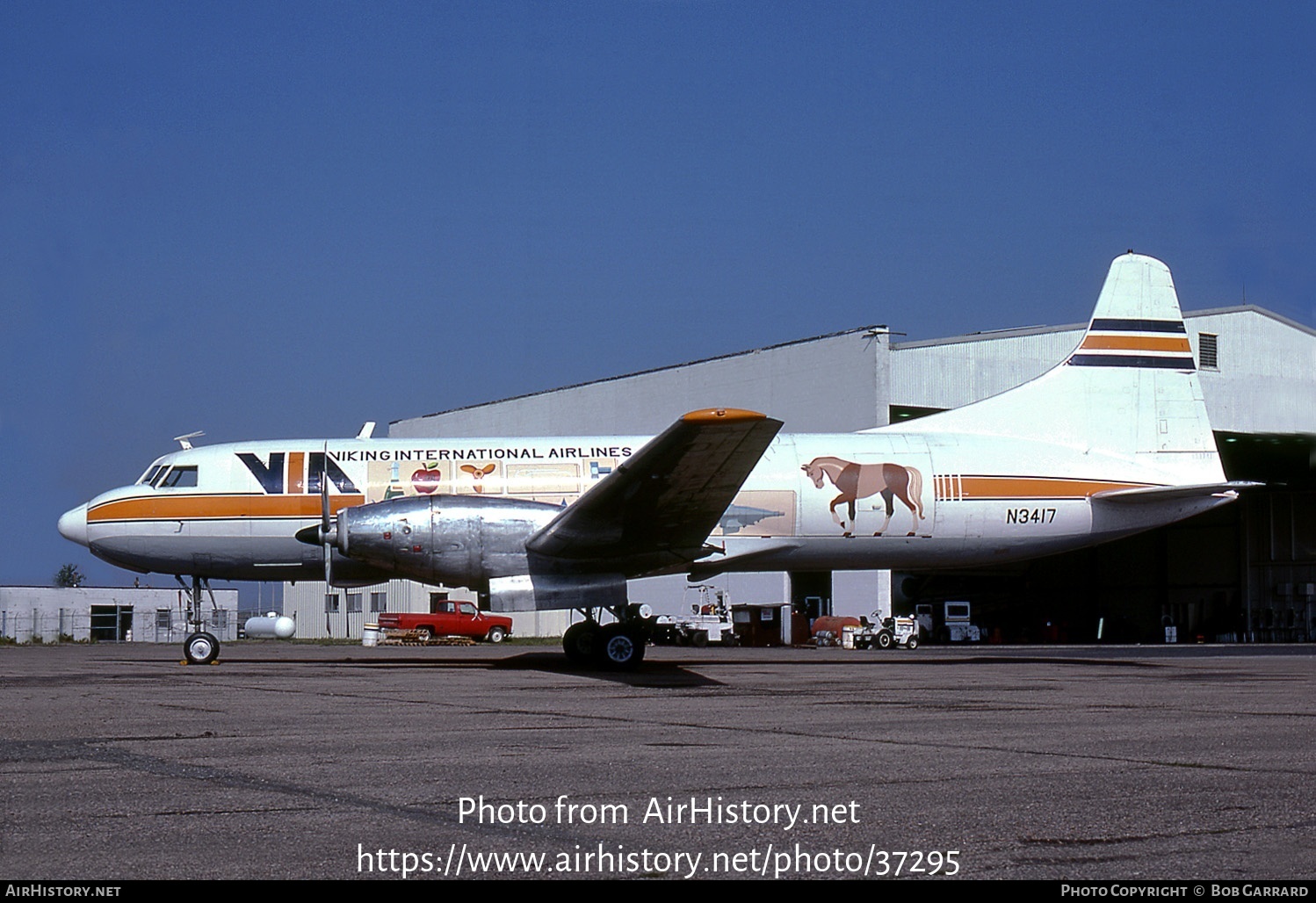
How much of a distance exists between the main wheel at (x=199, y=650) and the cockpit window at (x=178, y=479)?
2.74 metres

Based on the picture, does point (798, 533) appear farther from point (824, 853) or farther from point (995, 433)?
point (824, 853)

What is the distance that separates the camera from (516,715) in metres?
11.3

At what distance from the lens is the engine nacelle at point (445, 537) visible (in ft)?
61.7

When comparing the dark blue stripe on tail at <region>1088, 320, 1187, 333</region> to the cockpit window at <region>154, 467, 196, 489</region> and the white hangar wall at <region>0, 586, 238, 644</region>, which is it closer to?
the cockpit window at <region>154, 467, 196, 489</region>

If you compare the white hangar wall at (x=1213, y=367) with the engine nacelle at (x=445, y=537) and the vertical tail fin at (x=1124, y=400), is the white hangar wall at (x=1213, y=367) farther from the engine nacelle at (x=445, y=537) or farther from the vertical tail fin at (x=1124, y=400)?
the engine nacelle at (x=445, y=537)

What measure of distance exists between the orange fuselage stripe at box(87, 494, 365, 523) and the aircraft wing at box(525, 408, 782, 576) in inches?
217

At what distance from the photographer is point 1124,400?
80.0 ft

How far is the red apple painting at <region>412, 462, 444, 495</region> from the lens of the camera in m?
22.3

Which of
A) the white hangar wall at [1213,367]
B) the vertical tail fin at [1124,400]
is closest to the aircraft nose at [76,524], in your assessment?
the vertical tail fin at [1124,400]

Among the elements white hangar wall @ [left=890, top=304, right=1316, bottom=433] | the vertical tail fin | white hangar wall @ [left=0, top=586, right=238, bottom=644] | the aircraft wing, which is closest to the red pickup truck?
white hangar wall @ [left=890, top=304, right=1316, bottom=433]

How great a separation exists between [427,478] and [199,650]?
16.2 ft

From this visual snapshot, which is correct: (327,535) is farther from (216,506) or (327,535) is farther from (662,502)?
(662,502)
